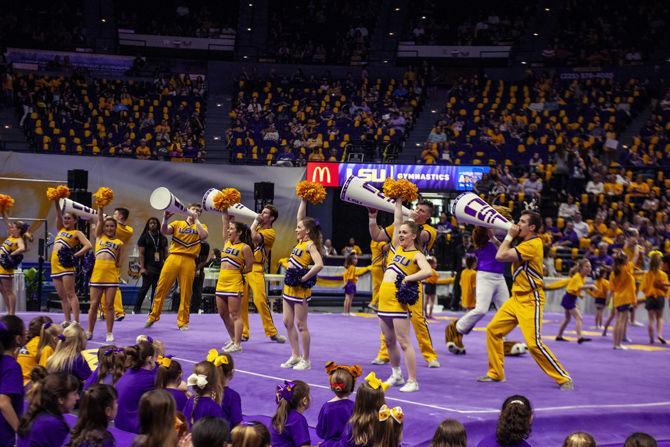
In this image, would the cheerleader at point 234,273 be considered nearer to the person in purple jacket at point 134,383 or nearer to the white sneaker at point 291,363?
the white sneaker at point 291,363

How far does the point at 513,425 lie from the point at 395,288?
3641mm

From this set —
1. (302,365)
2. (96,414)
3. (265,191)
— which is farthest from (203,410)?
(265,191)

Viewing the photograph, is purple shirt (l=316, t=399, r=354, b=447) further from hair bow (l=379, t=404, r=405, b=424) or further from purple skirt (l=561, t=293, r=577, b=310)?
purple skirt (l=561, t=293, r=577, b=310)

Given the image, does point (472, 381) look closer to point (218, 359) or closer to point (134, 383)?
point (218, 359)

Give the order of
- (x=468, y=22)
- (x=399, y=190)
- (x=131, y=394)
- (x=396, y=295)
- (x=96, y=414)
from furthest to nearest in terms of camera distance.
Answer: (x=468, y=22) → (x=399, y=190) → (x=396, y=295) → (x=131, y=394) → (x=96, y=414)

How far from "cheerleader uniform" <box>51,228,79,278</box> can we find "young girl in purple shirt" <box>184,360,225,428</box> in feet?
19.7

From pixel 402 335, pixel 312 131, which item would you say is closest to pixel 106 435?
pixel 402 335

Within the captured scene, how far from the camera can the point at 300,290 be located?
916 centimetres

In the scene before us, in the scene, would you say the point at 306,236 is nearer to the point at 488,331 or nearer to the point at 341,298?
the point at 488,331

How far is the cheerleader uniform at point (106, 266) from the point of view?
10.6 m

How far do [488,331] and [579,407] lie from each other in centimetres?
→ 144

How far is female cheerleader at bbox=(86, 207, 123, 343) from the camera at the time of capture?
418 inches

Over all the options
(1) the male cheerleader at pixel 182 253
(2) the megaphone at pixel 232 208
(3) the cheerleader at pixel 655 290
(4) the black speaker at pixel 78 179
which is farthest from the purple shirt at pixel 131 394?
(3) the cheerleader at pixel 655 290

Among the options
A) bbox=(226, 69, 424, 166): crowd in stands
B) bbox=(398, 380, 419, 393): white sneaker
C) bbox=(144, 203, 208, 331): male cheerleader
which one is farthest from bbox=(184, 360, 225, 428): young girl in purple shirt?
bbox=(226, 69, 424, 166): crowd in stands
